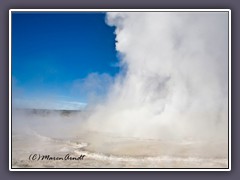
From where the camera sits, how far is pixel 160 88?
2.34m

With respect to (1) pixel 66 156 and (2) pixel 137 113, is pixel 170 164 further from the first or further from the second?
(1) pixel 66 156

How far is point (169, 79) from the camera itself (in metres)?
2.34

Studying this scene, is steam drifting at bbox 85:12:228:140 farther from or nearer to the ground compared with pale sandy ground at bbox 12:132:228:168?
farther from the ground

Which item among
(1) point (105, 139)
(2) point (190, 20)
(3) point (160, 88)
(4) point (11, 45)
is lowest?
(1) point (105, 139)

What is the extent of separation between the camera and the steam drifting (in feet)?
7.64

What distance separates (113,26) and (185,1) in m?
0.50

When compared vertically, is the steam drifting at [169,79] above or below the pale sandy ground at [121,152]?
above

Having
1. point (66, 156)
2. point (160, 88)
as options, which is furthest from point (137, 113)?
point (66, 156)

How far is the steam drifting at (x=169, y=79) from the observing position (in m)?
2.33

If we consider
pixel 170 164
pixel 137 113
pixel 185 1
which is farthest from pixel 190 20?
pixel 170 164

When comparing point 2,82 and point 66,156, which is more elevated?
point 2,82

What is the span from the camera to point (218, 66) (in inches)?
91.6

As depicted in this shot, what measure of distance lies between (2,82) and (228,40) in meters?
1.47

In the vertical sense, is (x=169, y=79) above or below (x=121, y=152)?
above
